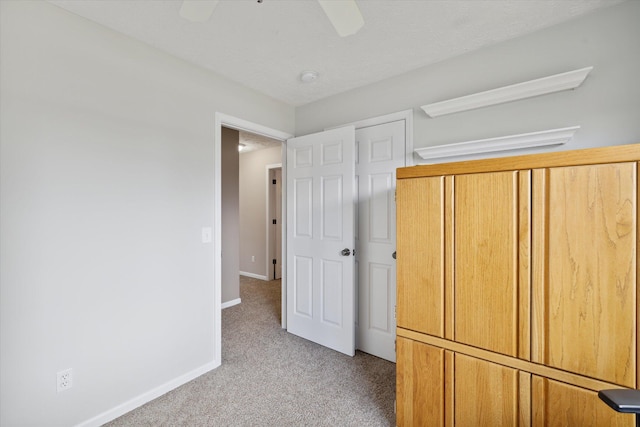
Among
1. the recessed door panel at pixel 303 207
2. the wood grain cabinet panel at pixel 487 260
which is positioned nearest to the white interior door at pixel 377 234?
the recessed door panel at pixel 303 207

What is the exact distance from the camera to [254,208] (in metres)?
5.50

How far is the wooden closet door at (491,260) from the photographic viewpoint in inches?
50.8

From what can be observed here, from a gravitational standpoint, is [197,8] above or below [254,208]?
above

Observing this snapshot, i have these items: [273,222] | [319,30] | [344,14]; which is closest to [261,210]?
[273,222]

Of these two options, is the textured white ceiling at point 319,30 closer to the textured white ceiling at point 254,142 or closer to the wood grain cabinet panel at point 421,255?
the wood grain cabinet panel at point 421,255

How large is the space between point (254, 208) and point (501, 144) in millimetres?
4427

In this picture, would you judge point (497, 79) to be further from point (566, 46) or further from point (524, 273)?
point (524, 273)

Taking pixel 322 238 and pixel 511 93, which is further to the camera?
pixel 322 238

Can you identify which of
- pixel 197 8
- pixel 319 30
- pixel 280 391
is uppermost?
pixel 319 30

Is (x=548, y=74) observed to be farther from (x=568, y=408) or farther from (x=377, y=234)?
(x=568, y=408)

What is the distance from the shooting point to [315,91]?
8.93ft

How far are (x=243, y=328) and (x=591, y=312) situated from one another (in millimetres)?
2949

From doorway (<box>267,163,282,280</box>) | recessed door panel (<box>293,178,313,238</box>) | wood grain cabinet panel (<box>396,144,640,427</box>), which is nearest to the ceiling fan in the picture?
wood grain cabinet panel (<box>396,144,640,427</box>)

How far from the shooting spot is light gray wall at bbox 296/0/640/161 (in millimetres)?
1572
